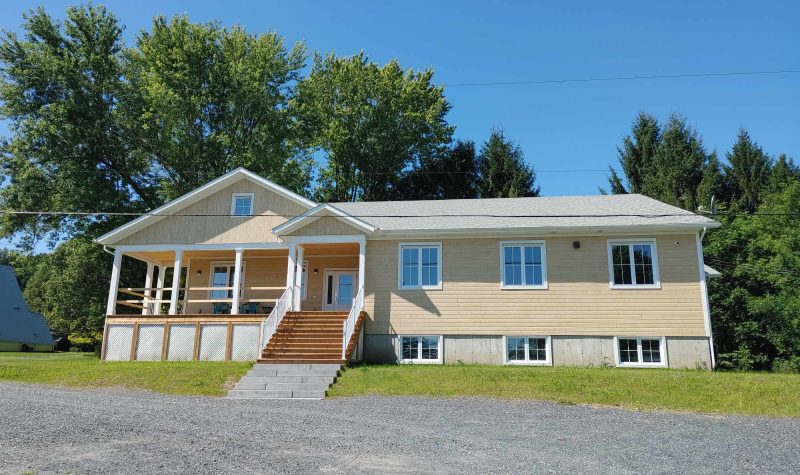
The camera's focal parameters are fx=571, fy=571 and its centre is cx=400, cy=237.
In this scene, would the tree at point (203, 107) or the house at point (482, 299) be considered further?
the tree at point (203, 107)

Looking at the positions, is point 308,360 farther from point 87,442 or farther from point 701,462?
point 701,462

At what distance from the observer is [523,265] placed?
Result: 17.7 m

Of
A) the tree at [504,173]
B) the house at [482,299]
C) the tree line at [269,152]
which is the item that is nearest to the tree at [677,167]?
the tree line at [269,152]

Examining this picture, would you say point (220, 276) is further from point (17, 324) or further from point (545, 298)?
point (17, 324)

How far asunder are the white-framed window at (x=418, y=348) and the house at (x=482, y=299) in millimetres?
31

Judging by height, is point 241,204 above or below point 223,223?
above

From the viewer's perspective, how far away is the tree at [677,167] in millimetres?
31719

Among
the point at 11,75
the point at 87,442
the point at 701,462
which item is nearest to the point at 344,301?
the point at 87,442

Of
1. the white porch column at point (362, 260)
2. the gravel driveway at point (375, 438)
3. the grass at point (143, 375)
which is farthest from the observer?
the white porch column at point (362, 260)

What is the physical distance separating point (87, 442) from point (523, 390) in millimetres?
8513

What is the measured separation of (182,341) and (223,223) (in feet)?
14.7

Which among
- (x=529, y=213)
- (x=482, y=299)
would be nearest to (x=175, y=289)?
(x=482, y=299)

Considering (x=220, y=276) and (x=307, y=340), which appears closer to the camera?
(x=307, y=340)

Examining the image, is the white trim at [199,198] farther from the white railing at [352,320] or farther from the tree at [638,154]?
the tree at [638,154]
